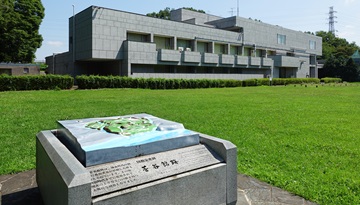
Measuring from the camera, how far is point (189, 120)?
8602 mm

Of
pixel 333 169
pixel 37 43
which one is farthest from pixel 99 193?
pixel 37 43

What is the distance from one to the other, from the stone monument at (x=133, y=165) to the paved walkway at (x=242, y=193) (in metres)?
0.37

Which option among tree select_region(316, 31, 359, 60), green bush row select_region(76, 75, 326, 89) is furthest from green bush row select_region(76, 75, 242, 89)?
tree select_region(316, 31, 359, 60)

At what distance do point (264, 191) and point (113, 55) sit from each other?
25.2 metres

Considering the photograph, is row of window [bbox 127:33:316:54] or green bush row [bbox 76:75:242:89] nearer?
green bush row [bbox 76:75:242:89]

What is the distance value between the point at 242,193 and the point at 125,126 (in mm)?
1734

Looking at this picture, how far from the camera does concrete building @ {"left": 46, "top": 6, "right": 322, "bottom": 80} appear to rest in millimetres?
26833

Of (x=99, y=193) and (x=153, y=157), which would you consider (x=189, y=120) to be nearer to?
(x=153, y=157)

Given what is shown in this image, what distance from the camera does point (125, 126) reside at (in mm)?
3342

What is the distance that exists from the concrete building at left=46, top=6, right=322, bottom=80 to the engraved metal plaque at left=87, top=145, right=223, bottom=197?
24.5 m

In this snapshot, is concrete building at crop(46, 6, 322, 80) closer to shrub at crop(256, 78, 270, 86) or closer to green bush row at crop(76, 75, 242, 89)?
shrub at crop(256, 78, 270, 86)

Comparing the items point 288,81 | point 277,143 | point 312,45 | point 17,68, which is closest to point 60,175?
point 277,143

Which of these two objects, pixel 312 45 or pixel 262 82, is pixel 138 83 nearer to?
pixel 262 82

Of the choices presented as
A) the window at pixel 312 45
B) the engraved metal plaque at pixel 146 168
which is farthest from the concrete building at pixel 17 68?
the window at pixel 312 45
